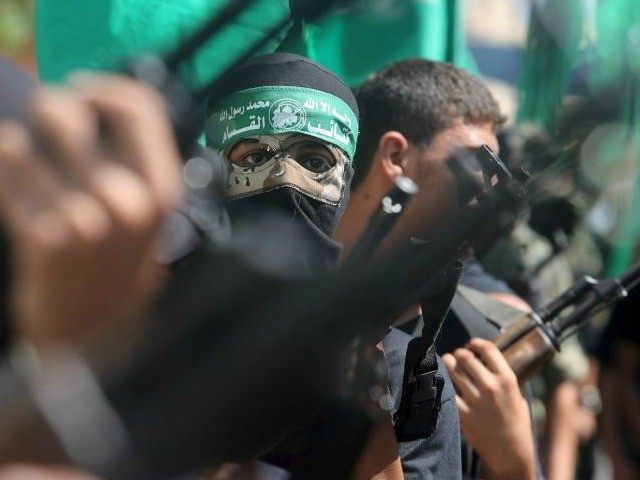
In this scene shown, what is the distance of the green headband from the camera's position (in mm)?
2090

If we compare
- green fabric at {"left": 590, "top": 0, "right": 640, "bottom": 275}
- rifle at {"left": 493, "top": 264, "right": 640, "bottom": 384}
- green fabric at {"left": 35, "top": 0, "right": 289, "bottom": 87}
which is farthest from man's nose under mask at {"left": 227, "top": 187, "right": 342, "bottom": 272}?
rifle at {"left": 493, "top": 264, "right": 640, "bottom": 384}

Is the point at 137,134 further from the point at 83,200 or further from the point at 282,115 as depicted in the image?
the point at 282,115

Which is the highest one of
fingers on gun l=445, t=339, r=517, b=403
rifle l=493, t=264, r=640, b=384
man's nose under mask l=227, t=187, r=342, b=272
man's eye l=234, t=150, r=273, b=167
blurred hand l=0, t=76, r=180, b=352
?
man's eye l=234, t=150, r=273, b=167

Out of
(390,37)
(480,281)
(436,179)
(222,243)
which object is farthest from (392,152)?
(222,243)

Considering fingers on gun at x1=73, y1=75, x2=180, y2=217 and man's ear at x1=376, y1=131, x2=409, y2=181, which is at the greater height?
man's ear at x1=376, y1=131, x2=409, y2=181

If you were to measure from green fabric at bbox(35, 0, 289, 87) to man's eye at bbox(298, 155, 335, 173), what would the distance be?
21 centimetres

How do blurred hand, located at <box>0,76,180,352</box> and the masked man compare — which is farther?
the masked man

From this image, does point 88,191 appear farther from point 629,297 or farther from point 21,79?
point 629,297

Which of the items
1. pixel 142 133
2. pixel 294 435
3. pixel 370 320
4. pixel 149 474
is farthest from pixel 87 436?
pixel 294 435

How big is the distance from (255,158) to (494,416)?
870 millimetres

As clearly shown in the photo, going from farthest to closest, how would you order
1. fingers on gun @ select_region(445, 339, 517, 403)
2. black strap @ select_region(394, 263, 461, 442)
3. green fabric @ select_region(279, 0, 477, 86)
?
fingers on gun @ select_region(445, 339, 517, 403) → green fabric @ select_region(279, 0, 477, 86) → black strap @ select_region(394, 263, 461, 442)

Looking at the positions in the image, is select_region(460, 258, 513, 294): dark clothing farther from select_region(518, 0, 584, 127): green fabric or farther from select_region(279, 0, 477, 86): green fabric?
select_region(518, 0, 584, 127): green fabric

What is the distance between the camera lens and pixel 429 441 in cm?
233

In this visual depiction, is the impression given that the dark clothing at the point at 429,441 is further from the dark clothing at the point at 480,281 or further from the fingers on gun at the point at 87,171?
the fingers on gun at the point at 87,171
